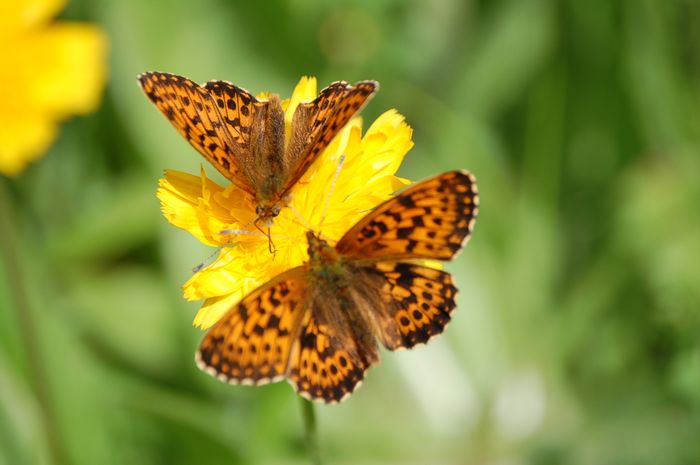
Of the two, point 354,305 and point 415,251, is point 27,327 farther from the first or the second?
point 415,251

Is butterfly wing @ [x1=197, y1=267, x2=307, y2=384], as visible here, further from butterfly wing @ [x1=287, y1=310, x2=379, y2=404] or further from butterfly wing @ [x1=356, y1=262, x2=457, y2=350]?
butterfly wing @ [x1=356, y1=262, x2=457, y2=350]

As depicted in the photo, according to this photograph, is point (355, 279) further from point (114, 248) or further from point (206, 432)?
point (114, 248)

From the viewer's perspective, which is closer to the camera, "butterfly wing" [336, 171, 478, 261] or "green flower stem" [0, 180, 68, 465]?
"butterfly wing" [336, 171, 478, 261]

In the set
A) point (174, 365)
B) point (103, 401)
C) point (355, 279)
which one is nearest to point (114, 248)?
point (174, 365)

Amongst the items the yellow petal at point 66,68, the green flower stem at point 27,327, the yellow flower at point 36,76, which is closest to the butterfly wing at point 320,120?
the green flower stem at point 27,327

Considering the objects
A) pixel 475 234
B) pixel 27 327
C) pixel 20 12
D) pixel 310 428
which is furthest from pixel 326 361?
pixel 475 234

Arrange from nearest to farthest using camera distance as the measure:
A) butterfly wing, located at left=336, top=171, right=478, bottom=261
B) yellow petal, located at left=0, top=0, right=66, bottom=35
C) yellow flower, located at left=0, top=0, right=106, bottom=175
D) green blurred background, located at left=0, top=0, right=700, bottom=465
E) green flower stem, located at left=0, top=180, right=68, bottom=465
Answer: butterfly wing, located at left=336, top=171, right=478, bottom=261 < green flower stem, located at left=0, top=180, right=68, bottom=465 < yellow flower, located at left=0, top=0, right=106, bottom=175 < yellow petal, located at left=0, top=0, right=66, bottom=35 < green blurred background, located at left=0, top=0, right=700, bottom=465

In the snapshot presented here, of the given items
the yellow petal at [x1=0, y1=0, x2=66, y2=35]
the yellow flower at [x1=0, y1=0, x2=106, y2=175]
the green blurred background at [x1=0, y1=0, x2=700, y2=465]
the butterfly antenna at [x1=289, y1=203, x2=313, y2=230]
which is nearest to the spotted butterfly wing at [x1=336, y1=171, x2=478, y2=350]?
the butterfly antenna at [x1=289, y1=203, x2=313, y2=230]
